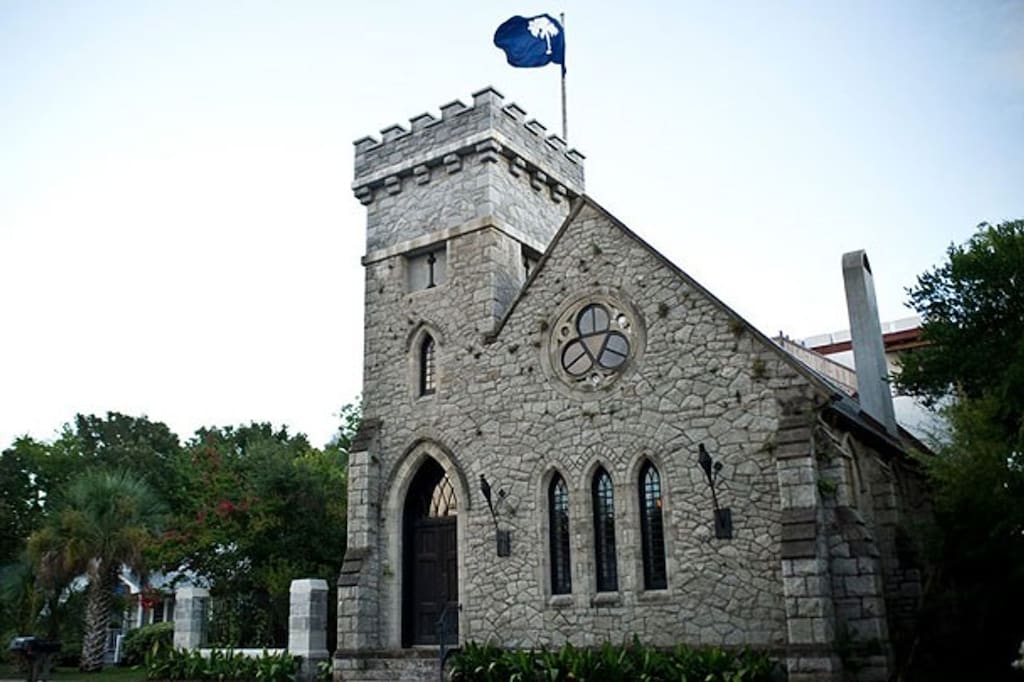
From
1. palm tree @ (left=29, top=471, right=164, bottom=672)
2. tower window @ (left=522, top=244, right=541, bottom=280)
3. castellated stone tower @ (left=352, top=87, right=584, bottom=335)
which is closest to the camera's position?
castellated stone tower @ (left=352, top=87, right=584, bottom=335)

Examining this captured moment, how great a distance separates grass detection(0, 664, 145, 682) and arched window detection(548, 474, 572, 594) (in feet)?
36.9

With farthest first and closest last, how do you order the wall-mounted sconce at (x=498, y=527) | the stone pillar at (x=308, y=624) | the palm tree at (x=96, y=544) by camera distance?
the palm tree at (x=96, y=544)
the stone pillar at (x=308, y=624)
the wall-mounted sconce at (x=498, y=527)

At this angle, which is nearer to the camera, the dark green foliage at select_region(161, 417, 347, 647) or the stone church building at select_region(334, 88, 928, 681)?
the stone church building at select_region(334, 88, 928, 681)

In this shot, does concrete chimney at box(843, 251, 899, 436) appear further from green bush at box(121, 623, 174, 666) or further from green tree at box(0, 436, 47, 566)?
green tree at box(0, 436, 47, 566)

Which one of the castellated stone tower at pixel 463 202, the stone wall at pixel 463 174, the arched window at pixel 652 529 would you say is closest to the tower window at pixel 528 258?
the castellated stone tower at pixel 463 202

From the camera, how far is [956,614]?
16.1 m

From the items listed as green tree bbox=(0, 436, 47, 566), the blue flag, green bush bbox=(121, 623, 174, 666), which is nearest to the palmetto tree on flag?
the blue flag

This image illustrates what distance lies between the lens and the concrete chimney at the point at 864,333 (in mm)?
19109

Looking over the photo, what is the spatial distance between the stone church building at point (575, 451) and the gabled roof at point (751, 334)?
2.1 inches

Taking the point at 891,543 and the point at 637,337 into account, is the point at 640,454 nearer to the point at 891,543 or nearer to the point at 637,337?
the point at 637,337

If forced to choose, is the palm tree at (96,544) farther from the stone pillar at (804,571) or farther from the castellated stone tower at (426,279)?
the stone pillar at (804,571)

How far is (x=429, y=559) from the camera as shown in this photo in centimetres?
1900

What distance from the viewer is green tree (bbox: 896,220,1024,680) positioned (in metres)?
14.3

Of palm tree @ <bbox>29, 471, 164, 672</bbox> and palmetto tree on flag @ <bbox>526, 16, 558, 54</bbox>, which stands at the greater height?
palmetto tree on flag @ <bbox>526, 16, 558, 54</bbox>
